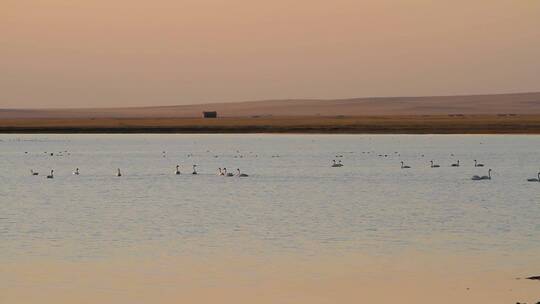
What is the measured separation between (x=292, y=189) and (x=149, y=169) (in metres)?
18.8

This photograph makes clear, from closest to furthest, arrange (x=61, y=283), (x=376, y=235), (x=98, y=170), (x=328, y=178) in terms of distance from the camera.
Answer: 1. (x=61, y=283)
2. (x=376, y=235)
3. (x=328, y=178)
4. (x=98, y=170)

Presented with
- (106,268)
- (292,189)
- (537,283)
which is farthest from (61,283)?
(292,189)

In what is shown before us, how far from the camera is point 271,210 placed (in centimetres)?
3572

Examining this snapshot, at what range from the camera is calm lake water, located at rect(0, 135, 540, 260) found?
86.0ft

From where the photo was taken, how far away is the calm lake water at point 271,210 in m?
26.2

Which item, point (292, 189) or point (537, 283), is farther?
point (292, 189)

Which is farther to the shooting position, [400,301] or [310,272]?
[310,272]

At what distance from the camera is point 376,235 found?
2789 centimetres

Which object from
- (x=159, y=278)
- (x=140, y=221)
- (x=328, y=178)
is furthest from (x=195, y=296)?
(x=328, y=178)

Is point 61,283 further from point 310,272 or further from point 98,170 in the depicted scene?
point 98,170

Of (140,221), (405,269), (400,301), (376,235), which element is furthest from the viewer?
(140,221)

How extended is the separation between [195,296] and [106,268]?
11.5 ft

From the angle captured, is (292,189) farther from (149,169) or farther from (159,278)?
(159,278)

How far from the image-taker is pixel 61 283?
20844 millimetres
